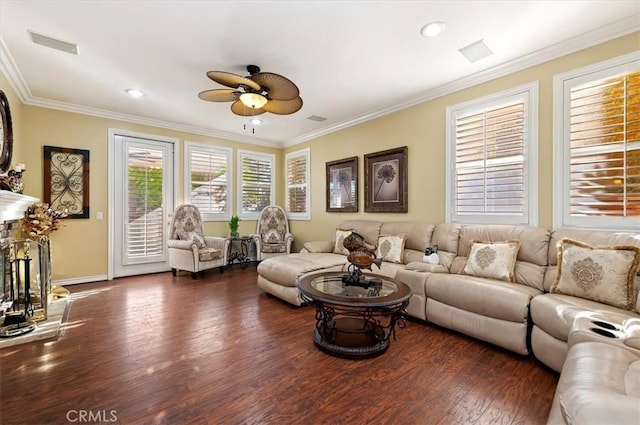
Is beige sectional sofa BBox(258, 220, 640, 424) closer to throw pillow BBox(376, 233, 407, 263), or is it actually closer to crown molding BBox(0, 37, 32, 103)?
throw pillow BBox(376, 233, 407, 263)

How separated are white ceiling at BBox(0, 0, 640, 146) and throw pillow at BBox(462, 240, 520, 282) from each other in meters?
1.97

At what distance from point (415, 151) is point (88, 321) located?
447 centimetres

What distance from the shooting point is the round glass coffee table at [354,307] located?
2.20 m

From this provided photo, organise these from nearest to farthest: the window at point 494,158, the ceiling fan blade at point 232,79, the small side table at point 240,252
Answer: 1. the ceiling fan blade at point 232,79
2. the window at point 494,158
3. the small side table at point 240,252

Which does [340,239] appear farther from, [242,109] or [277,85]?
[277,85]

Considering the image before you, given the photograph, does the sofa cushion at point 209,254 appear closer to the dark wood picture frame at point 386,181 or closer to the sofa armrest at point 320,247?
the sofa armrest at point 320,247

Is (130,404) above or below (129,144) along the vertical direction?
below

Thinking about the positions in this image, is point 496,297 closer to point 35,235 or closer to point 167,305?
point 167,305

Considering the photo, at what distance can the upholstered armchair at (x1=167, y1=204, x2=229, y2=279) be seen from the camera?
15.5ft

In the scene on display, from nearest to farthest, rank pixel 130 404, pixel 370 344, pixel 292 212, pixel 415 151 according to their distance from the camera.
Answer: pixel 130 404 < pixel 370 344 < pixel 415 151 < pixel 292 212

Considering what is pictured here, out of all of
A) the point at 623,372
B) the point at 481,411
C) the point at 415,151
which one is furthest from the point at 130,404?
the point at 415,151

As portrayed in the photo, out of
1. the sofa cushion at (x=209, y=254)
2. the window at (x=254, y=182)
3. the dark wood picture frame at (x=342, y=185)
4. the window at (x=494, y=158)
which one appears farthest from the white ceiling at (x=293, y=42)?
the sofa cushion at (x=209, y=254)

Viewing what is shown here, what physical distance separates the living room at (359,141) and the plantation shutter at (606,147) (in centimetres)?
18

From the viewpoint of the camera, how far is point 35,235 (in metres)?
3.52
